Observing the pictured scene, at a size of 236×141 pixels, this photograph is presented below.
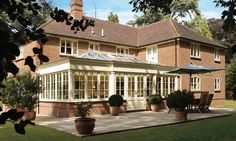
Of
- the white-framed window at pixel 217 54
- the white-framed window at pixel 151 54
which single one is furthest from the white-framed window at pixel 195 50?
the white-framed window at pixel 217 54

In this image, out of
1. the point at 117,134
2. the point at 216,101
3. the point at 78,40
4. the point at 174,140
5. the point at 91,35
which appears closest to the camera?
the point at 174,140

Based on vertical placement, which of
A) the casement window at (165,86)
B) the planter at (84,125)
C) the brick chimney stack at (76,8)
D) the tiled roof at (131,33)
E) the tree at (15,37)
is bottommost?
the planter at (84,125)

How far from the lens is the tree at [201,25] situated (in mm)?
50625

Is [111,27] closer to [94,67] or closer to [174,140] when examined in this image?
[94,67]

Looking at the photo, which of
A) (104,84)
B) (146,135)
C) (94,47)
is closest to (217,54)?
(94,47)

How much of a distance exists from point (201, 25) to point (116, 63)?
32.9 metres

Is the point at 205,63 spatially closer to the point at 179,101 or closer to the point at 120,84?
the point at 120,84

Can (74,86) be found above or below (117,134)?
above

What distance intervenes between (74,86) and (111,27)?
571 inches

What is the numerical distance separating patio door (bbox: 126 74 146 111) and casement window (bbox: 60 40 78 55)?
19.5ft

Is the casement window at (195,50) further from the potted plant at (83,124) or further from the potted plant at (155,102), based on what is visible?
the potted plant at (83,124)

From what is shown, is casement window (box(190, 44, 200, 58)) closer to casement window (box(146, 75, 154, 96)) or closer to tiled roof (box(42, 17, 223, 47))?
tiled roof (box(42, 17, 223, 47))

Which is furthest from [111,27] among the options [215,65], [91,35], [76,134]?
[76,134]

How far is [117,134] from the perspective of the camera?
12.3m
